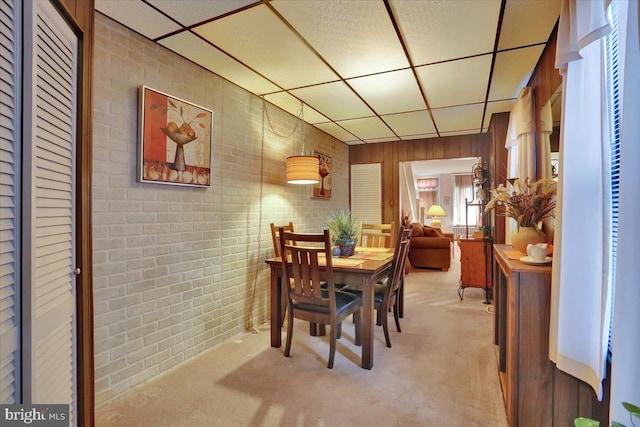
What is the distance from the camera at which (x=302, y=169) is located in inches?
132

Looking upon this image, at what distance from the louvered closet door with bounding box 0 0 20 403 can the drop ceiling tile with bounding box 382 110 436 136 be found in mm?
3682

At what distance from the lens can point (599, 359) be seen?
1.24 metres

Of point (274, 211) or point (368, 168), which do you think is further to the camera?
point (368, 168)

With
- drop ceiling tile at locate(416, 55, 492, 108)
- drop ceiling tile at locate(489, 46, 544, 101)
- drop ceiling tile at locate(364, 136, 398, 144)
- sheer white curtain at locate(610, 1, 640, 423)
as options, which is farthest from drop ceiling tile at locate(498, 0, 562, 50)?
drop ceiling tile at locate(364, 136, 398, 144)

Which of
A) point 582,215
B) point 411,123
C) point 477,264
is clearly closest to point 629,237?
Result: point 582,215

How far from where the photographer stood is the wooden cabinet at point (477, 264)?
158 inches

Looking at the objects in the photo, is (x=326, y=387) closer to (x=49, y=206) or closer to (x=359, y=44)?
(x=49, y=206)

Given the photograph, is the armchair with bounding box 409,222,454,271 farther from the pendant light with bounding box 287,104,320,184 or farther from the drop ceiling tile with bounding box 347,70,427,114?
the pendant light with bounding box 287,104,320,184

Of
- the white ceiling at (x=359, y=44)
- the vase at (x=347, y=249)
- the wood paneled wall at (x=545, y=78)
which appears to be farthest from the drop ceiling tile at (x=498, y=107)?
the vase at (x=347, y=249)

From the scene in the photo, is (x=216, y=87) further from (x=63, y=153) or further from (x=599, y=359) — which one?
(x=599, y=359)

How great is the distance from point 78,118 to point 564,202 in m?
2.10

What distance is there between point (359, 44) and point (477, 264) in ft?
10.3

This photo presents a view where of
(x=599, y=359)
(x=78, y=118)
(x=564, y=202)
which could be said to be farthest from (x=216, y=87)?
(x=599, y=359)

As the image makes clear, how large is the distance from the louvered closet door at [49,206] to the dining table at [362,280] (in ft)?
5.20
